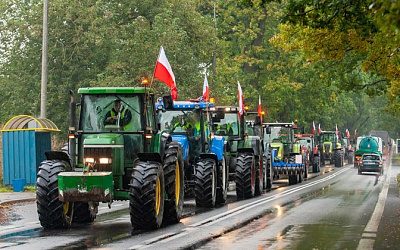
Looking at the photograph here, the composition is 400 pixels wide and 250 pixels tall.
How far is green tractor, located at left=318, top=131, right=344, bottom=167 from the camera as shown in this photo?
6631 cm

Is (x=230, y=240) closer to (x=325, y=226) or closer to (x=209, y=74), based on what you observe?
(x=325, y=226)

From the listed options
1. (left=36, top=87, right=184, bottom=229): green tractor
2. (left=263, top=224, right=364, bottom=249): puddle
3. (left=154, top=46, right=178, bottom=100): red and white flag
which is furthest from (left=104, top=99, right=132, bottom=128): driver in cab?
(left=263, top=224, right=364, bottom=249): puddle

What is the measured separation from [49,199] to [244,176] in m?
10.9

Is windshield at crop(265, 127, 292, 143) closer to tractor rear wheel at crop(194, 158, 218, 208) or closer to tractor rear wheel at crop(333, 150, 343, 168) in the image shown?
tractor rear wheel at crop(194, 158, 218, 208)

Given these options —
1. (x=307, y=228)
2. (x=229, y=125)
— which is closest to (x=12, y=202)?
(x=229, y=125)

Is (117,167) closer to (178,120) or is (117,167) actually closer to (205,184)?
(205,184)

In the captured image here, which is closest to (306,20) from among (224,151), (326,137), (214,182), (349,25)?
(349,25)

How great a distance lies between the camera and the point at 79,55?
145 ft

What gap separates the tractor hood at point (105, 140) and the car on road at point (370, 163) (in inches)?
1394

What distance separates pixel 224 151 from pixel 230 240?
34.3ft

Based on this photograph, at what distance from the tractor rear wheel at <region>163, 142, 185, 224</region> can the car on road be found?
110 feet

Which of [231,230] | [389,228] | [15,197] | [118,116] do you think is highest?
[118,116]

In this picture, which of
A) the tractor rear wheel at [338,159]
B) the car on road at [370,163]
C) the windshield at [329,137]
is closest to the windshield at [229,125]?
the car on road at [370,163]

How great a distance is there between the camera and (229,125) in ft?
90.5
